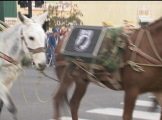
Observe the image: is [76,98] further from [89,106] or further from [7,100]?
[89,106]

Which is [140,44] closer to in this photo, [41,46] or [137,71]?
[137,71]

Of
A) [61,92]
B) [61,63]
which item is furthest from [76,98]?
[61,63]

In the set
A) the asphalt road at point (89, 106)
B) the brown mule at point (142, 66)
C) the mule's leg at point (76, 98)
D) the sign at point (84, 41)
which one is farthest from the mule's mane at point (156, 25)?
the asphalt road at point (89, 106)

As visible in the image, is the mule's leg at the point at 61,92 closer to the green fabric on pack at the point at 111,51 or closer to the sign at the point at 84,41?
the sign at the point at 84,41

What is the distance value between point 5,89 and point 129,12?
96.1 ft

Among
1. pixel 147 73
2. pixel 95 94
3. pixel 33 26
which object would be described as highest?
pixel 33 26

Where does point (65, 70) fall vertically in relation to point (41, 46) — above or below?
below

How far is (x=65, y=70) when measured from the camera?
272 inches

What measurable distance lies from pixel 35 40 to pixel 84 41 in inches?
31.1

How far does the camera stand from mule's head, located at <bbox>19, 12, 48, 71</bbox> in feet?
20.1

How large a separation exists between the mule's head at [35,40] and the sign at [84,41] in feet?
1.74

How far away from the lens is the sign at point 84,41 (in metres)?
6.25

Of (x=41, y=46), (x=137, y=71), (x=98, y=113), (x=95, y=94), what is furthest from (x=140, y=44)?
(x=95, y=94)

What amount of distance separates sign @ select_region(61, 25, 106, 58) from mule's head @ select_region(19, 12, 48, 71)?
53 centimetres
